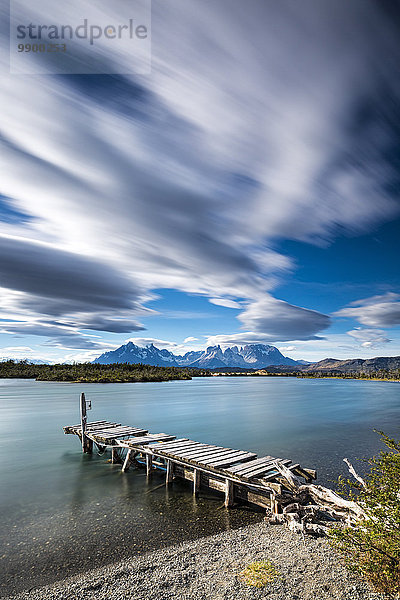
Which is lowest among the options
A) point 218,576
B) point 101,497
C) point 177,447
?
point 101,497

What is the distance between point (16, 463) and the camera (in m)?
22.0

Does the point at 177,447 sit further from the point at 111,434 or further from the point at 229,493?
the point at 111,434

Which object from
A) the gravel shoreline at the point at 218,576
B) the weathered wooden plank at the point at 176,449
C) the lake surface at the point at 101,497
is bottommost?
the lake surface at the point at 101,497

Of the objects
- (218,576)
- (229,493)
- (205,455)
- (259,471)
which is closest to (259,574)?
(218,576)

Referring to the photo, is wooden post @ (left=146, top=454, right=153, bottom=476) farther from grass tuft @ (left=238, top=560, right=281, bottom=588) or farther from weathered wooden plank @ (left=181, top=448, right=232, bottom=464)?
grass tuft @ (left=238, top=560, right=281, bottom=588)

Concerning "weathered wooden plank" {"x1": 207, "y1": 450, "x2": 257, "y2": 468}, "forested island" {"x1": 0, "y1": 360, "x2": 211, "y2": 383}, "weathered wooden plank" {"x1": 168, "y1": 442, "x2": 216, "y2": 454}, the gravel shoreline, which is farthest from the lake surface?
"forested island" {"x1": 0, "y1": 360, "x2": 211, "y2": 383}

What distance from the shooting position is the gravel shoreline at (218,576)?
24.8 feet

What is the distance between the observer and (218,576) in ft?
27.2

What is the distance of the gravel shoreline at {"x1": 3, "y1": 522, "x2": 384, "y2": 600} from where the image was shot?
7.56 metres

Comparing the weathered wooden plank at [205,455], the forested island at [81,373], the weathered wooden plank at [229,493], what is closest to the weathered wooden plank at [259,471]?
the weathered wooden plank at [229,493]

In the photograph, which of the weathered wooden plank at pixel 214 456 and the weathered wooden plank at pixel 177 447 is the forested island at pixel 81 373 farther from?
the weathered wooden plank at pixel 214 456

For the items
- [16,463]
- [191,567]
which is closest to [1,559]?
[191,567]

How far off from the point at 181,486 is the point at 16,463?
12600 mm

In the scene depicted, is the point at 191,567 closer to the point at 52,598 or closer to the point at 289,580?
the point at 289,580
